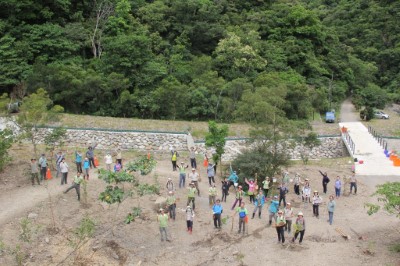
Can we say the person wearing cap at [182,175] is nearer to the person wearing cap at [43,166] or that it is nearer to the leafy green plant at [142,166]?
the leafy green plant at [142,166]

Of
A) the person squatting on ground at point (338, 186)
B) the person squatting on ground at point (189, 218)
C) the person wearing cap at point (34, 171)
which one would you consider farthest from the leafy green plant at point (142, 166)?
the person squatting on ground at point (338, 186)

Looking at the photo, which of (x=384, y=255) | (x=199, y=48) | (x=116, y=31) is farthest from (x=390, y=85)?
(x=384, y=255)

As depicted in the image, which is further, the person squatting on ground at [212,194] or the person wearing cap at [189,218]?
the person squatting on ground at [212,194]

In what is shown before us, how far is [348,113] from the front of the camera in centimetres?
4400

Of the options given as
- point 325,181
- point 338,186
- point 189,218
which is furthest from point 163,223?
point 325,181

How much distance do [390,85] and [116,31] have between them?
3254cm

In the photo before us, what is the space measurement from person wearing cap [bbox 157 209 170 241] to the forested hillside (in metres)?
9.16

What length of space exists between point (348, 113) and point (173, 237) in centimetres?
3216

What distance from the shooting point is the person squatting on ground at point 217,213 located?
52.3 ft

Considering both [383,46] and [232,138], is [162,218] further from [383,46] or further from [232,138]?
[383,46]

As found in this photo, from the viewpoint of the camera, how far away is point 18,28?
3628 cm

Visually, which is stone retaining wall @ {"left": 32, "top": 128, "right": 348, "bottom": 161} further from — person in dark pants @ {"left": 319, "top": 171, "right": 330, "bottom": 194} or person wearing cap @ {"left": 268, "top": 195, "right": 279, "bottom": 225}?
person wearing cap @ {"left": 268, "top": 195, "right": 279, "bottom": 225}

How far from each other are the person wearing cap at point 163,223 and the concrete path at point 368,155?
12.4 m

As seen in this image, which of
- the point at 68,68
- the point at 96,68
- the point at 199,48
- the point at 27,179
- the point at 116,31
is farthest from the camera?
the point at 199,48
